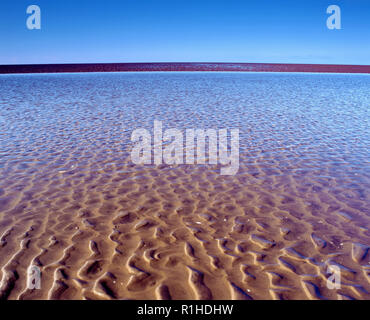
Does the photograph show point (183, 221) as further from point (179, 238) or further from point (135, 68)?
point (135, 68)

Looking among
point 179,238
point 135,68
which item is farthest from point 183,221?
point 135,68

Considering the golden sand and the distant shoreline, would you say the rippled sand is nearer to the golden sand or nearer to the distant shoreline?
the golden sand

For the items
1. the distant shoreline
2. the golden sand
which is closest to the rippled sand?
the golden sand

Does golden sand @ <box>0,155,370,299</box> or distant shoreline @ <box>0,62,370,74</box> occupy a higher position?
distant shoreline @ <box>0,62,370,74</box>

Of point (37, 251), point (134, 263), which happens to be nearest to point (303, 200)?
point (134, 263)

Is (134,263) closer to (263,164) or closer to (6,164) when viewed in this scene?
(263,164)

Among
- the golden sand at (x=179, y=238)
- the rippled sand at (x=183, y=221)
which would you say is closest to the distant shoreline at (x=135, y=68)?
the rippled sand at (x=183, y=221)

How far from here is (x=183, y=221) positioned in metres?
5.42

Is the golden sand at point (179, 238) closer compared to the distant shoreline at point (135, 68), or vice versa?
the golden sand at point (179, 238)

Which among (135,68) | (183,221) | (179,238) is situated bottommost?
(179,238)

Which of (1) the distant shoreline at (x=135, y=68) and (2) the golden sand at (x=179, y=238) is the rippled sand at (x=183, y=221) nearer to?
(2) the golden sand at (x=179, y=238)

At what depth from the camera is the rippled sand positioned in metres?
3.88

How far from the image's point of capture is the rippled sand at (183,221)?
388 cm
